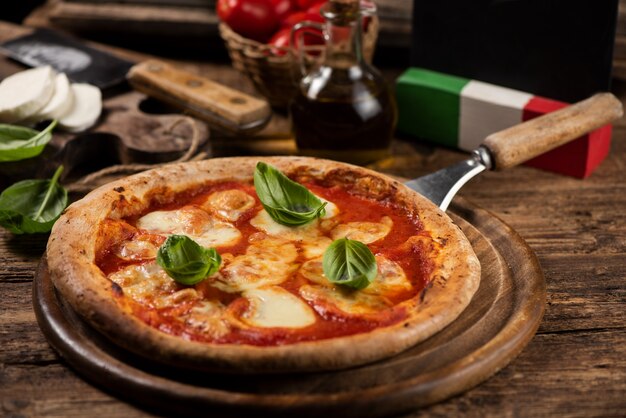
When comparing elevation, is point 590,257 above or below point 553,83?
below

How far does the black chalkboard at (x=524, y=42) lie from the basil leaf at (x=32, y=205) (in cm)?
184

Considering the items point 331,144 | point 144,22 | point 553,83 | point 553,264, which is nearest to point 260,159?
point 331,144

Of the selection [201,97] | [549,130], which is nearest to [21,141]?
[201,97]

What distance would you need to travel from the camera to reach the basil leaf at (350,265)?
2215 millimetres

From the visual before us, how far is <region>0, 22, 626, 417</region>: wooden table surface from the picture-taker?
208cm

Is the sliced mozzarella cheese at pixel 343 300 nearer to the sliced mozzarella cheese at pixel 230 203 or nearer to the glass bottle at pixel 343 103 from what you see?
the sliced mozzarella cheese at pixel 230 203

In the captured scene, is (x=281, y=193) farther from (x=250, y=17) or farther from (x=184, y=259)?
(x=250, y=17)

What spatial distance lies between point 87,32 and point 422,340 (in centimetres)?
366

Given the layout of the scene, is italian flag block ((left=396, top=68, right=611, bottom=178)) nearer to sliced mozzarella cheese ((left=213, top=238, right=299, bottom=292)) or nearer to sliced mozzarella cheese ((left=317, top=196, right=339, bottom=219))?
sliced mozzarella cheese ((left=317, top=196, right=339, bottom=219))

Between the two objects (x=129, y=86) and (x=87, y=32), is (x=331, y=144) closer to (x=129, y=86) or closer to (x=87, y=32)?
(x=129, y=86)

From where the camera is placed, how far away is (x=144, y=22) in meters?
4.97

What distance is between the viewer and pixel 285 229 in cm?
261

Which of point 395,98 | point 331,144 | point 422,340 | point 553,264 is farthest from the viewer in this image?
point 395,98

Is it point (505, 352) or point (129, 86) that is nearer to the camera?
point (505, 352)
